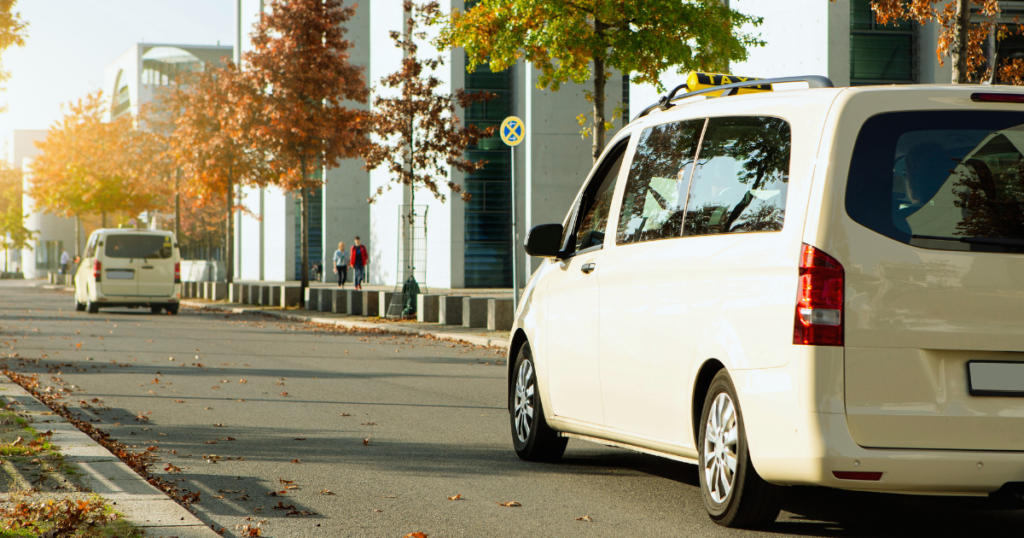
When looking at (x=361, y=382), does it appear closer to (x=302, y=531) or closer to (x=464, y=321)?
(x=302, y=531)

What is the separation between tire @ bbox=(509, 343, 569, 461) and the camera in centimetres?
707

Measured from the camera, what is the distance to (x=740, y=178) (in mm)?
5156

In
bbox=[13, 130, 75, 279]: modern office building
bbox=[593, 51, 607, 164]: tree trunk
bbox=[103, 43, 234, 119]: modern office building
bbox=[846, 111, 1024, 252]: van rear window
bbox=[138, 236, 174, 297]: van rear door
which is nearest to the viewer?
bbox=[846, 111, 1024, 252]: van rear window

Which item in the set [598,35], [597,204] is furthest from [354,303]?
[597,204]

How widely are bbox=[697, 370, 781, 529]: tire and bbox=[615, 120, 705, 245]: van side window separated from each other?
34.8 inches

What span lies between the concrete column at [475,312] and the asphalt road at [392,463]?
5.20 meters

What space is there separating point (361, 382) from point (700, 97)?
22.6ft

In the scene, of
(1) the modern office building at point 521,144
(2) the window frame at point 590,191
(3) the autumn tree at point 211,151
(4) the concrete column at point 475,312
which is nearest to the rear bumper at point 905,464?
(2) the window frame at point 590,191

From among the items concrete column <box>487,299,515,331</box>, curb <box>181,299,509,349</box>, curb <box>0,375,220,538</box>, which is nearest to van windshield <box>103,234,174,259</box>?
curb <box>181,299,509,349</box>

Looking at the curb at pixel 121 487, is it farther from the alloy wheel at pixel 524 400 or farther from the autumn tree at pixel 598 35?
the autumn tree at pixel 598 35

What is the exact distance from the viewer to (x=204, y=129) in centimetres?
3547

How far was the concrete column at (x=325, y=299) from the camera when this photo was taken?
1051 inches

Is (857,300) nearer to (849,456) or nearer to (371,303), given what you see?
(849,456)

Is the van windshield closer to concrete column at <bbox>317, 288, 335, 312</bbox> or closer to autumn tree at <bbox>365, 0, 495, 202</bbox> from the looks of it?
concrete column at <bbox>317, 288, 335, 312</bbox>
